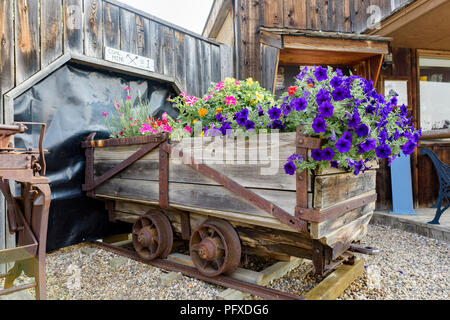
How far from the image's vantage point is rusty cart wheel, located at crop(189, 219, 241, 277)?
2150 millimetres

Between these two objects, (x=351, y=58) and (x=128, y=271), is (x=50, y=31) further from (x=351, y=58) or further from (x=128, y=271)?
(x=351, y=58)

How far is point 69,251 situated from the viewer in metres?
3.14

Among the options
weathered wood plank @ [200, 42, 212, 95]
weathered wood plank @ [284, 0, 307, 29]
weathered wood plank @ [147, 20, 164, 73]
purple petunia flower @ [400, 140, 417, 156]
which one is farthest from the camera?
weathered wood plank @ [284, 0, 307, 29]


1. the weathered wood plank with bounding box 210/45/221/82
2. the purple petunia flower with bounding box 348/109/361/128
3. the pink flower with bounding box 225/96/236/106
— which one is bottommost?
the purple petunia flower with bounding box 348/109/361/128

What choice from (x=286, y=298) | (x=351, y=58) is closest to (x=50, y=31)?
(x=286, y=298)

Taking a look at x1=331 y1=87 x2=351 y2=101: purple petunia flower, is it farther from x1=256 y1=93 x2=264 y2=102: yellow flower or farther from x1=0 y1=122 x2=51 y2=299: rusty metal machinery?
x1=0 y1=122 x2=51 y2=299: rusty metal machinery

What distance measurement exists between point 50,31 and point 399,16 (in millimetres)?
4352

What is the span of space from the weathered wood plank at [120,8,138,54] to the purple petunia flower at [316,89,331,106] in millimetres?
2762

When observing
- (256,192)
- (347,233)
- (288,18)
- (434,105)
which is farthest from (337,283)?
(434,105)

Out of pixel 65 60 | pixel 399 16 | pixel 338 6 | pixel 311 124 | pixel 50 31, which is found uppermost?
pixel 338 6

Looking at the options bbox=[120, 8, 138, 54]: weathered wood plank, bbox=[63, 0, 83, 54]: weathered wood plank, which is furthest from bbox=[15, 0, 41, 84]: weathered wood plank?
bbox=[120, 8, 138, 54]: weathered wood plank

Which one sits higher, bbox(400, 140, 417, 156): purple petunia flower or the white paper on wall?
the white paper on wall

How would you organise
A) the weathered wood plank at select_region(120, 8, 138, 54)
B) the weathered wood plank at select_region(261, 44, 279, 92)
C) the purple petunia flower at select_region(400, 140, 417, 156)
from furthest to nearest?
the weathered wood plank at select_region(261, 44, 279, 92)
the weathered wood plank at select_region(120, 8, 138, 54)
the purple petunia flower at select_region(400, 140, 417, 156)

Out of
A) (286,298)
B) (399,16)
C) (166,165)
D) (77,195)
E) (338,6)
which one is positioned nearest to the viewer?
(286,298)
